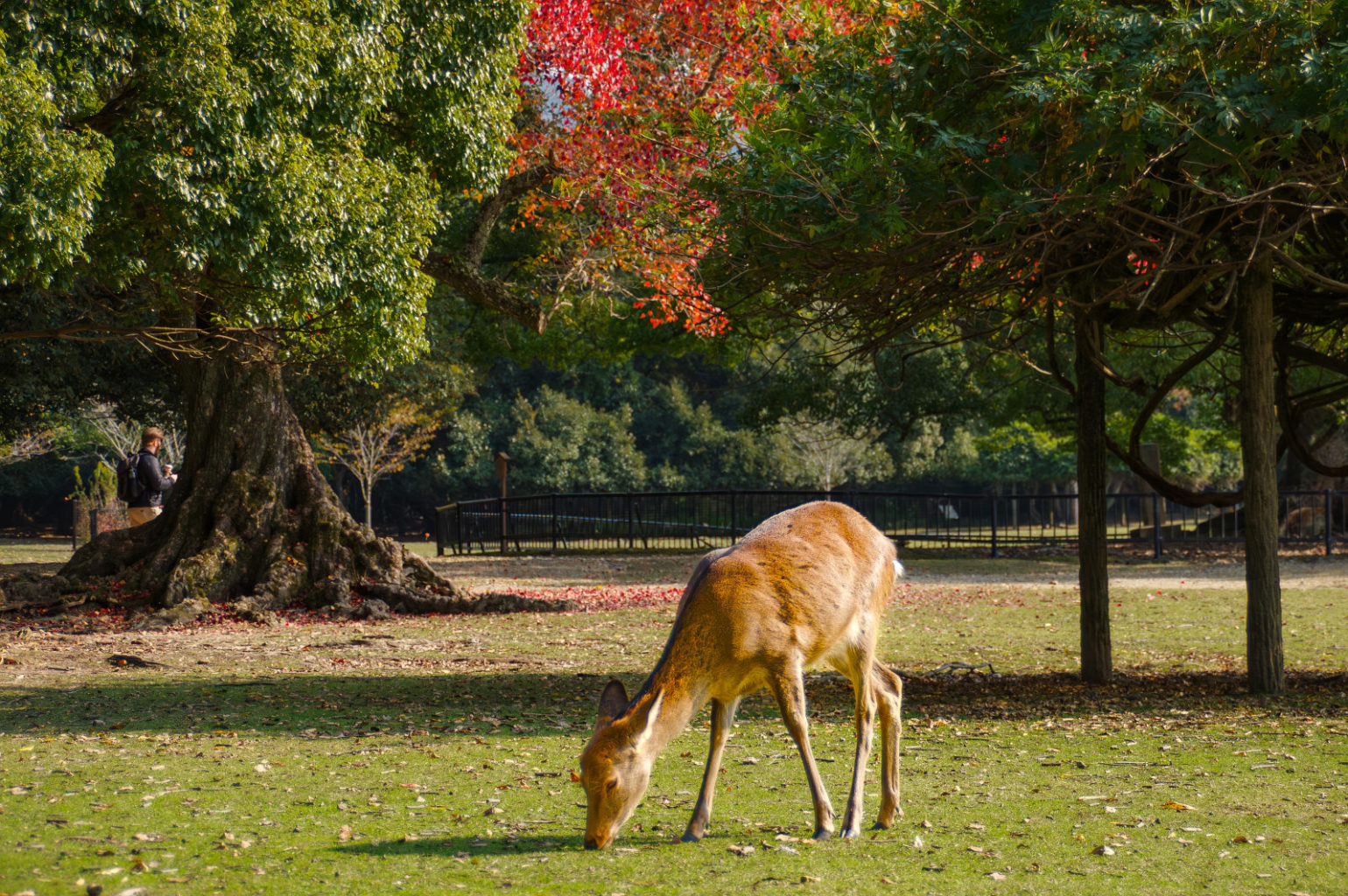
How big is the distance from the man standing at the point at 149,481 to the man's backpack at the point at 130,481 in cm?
4

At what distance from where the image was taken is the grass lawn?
4.22 metres

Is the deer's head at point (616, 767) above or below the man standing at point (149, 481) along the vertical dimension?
below

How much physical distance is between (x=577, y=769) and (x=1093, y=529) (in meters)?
4.75

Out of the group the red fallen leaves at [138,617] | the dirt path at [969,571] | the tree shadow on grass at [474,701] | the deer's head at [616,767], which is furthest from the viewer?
the dirt path at [969,571]

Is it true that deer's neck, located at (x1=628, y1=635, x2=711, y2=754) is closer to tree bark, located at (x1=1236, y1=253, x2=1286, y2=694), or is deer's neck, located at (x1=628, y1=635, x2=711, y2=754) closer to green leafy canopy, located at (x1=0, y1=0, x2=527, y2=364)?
tree bark, located at (x1=1236, y1=253, x2=1286, y2=694)

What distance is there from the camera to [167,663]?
1007cm

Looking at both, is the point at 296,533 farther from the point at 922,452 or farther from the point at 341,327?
the point at 922,452

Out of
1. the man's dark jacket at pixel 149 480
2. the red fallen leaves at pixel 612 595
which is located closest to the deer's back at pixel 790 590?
the red fallen leaves at pixel 612 595

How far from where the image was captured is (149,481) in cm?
1622

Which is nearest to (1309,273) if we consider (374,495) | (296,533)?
(296,533)

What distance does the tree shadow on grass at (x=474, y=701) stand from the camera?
Result: 7.24 meters

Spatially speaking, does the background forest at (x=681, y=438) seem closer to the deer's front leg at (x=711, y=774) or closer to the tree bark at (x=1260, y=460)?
the tree bark at (x=1260, y=460)

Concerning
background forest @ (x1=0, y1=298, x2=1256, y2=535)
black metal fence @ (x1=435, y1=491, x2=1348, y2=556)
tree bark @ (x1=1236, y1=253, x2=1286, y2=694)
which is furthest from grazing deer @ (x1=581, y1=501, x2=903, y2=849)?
background forest @ (x1=0, y1=298, x2=1256, y2=535)

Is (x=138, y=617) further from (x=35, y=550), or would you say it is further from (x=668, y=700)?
(x=35, y=550)
